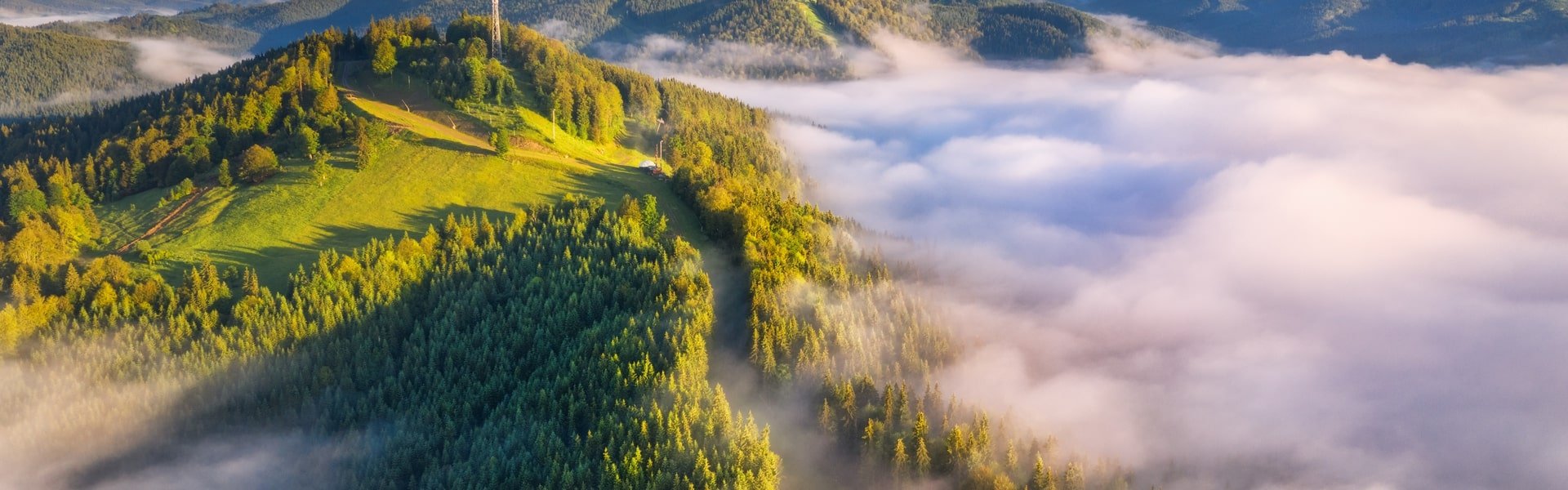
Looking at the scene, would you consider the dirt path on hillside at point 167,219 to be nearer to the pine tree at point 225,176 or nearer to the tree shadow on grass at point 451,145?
the pine tree at point 225,176

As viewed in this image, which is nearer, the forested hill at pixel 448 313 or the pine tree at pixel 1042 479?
the forested hill at pixel 448 313

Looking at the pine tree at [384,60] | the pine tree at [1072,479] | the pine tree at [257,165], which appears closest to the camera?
the pine tree at [1072,479]

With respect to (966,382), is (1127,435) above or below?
below

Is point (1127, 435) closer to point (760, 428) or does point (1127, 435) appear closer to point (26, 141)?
point (760, 428)

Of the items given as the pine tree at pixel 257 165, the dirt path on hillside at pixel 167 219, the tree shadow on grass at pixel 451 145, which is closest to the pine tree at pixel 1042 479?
the tree shadow on grass at pixel 451 145

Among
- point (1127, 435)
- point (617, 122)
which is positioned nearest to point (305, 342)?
point (617, 122)

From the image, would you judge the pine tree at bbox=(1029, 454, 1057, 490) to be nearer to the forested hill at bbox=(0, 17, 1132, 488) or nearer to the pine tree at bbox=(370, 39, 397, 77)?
the forested hill at bbox=(0, 17, 1132, 488)

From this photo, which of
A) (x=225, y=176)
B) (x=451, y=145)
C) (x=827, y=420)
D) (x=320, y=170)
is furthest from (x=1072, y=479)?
(x=225, y=176)
